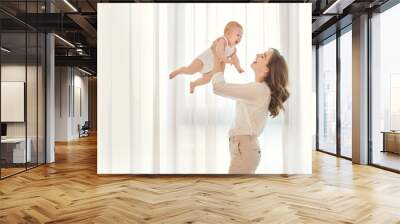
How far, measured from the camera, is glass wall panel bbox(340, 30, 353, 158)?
8.64 metres

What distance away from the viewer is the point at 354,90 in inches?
319

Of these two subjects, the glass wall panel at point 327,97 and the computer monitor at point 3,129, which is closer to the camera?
the computer monitor at point 3,129

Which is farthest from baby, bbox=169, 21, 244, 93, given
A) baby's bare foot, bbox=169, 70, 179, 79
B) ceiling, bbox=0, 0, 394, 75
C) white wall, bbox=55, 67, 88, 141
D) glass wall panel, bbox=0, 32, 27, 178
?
white wall, bbox=55, 67, 88, 141

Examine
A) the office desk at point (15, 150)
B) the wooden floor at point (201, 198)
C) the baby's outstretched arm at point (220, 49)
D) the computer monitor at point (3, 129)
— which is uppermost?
the baby's outstretched arm at point (220, 49)

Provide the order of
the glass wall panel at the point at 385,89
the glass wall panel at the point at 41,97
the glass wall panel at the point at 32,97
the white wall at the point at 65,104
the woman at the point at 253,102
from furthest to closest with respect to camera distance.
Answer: the white wall at the point at 65,104 → the glass wall panel at the point at 41,97 → the glass wall panel at the point at 32,97 → the glass wall panel at the point at 385,89 → the woman at the point at 253,102

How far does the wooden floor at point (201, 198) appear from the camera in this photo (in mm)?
3877

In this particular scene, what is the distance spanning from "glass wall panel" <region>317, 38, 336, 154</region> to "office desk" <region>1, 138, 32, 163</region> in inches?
291

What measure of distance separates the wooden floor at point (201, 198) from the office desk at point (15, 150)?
1.26ft

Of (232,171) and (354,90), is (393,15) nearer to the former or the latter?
(354,90)

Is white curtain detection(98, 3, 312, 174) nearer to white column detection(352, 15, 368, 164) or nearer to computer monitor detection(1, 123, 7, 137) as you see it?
computer monitor detection(1, 123, 7, 137)

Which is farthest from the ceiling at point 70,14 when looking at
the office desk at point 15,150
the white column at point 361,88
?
the office desk at point 15,150

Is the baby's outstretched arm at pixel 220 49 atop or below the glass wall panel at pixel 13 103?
atop

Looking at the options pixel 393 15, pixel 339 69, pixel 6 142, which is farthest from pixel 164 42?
pixel 339 69

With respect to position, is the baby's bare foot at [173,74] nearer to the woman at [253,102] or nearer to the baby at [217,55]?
the baby at [217,55]
